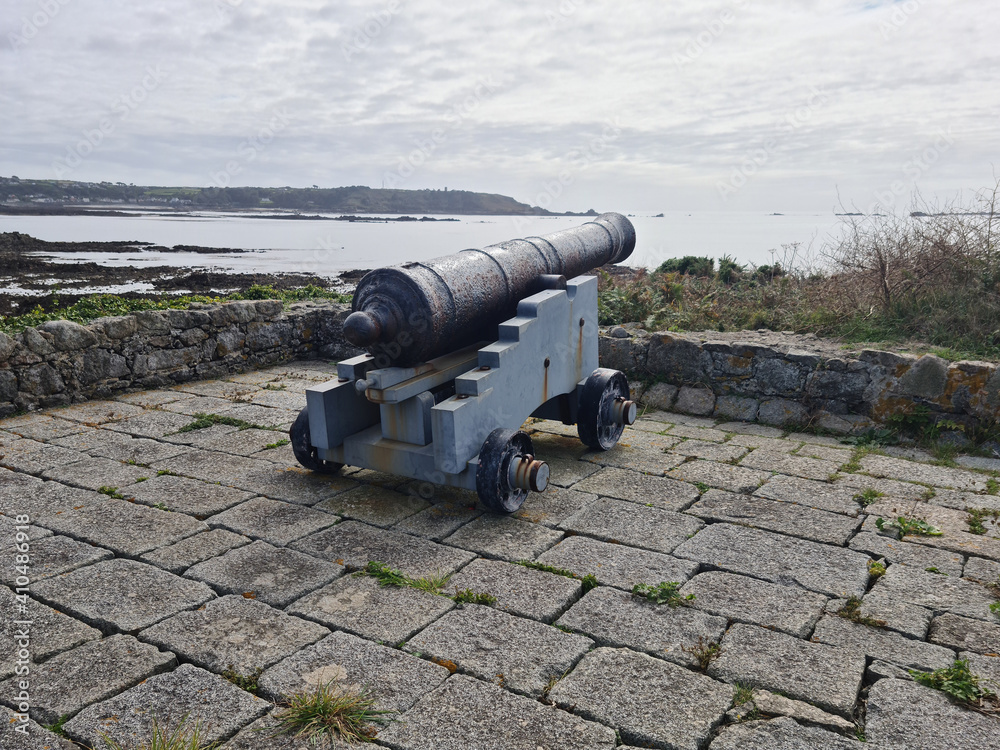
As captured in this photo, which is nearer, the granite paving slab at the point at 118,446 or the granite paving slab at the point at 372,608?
the granite paving slab at the point at 372,608

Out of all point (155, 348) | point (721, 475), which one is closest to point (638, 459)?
point (721, 475)

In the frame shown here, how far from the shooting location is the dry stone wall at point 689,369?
18.1 feet

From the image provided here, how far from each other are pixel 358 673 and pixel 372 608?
467 millimetres

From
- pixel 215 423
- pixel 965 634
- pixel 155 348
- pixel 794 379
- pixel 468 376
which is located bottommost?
pixel 965 634

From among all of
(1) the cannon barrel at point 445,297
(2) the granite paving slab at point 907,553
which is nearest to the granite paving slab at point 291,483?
(1) the cannon barrel at point 445,297

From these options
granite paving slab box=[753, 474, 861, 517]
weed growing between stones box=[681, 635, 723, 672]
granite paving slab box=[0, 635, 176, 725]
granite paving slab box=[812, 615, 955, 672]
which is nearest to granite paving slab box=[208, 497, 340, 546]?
granite paving slab box=[0, 635, 176, 725]

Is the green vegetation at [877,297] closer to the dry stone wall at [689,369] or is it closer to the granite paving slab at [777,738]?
the dry stone wall at [689,369]

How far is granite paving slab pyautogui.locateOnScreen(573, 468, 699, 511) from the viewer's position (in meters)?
4.28

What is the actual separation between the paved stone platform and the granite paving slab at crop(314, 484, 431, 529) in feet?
0.06

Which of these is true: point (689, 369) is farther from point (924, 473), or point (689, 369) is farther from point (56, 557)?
point (56, 557)

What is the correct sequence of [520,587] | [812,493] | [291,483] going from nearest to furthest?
[520,587] < [812,493] < [291,483]

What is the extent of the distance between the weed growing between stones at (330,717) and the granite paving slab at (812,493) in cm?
282

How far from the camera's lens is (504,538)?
12.3 feet

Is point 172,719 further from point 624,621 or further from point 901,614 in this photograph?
point 901,614
